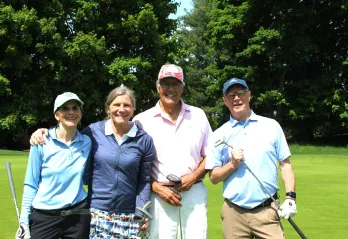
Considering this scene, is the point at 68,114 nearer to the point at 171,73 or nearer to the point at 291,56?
the point at 171,73

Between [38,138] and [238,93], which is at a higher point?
[238,93]

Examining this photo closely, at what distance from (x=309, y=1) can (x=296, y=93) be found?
6.62 meters

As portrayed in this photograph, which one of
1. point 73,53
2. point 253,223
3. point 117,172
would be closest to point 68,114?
point 117,172

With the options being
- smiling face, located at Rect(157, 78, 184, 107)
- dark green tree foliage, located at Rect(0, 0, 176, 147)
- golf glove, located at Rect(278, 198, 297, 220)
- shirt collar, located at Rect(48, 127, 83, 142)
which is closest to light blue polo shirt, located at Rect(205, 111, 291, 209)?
golf glove, located at Rect(278, 198, 297, 220)

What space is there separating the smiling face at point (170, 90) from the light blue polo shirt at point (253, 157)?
0.51 metres

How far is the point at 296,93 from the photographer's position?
34.5 metres

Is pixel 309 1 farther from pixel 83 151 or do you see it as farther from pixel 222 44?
pixel 83 151

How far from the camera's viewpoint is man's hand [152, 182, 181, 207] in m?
4.30

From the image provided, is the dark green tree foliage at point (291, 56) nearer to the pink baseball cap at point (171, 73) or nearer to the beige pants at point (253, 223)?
the pink baseball cap at point (171, 73)

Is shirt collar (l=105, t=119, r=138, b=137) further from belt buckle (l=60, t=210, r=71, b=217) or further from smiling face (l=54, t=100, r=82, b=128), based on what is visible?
belt buckle (l=60, t=210, r=71, b=217)

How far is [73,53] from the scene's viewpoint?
29.2 metres

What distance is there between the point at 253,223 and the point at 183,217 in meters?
→ 0.63

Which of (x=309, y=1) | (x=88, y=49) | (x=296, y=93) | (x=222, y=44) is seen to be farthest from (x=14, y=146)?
(x=309, y=1)

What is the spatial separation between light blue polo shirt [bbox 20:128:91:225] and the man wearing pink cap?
80 cm
